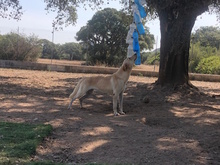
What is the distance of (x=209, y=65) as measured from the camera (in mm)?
20906

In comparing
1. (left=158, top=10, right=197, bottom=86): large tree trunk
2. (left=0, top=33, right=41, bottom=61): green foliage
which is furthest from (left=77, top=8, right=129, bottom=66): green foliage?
(left=158, top=10, right=197, bottom=86): large tree trunk

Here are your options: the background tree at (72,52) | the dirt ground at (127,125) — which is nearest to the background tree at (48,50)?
the background tree at (72,52)

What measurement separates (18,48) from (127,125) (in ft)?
52.6

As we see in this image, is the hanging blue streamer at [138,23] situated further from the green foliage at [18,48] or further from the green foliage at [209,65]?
the green foliage at [18,48]

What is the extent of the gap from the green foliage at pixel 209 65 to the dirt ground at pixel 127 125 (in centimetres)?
1106

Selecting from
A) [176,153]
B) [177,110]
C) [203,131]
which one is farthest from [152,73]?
[176,153]

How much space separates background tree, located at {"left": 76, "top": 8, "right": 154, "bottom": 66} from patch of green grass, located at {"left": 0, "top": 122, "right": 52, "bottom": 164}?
16837mm

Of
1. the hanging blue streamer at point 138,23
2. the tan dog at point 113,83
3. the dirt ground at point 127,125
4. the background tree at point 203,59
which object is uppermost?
the hanging blue streamer at point 138,23

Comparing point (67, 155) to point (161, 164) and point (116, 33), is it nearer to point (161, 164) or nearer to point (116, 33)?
point (161, 164)

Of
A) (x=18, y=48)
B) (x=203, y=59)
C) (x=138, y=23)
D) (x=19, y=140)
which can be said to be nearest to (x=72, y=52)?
(x=18, y=48)

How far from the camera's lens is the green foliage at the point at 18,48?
20516 mm

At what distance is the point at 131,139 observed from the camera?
207 inches

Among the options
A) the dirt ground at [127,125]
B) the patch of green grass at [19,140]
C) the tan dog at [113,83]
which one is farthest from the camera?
the tan dog at [113,83]

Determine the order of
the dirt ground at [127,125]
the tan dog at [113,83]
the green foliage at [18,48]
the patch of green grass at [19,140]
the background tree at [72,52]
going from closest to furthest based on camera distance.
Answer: the patch of green grass at [19,140]
the dirt ground at [127,125]
the tan dog at [113,83]
the green foliage at [18,48]
the background tree at [72,52]
